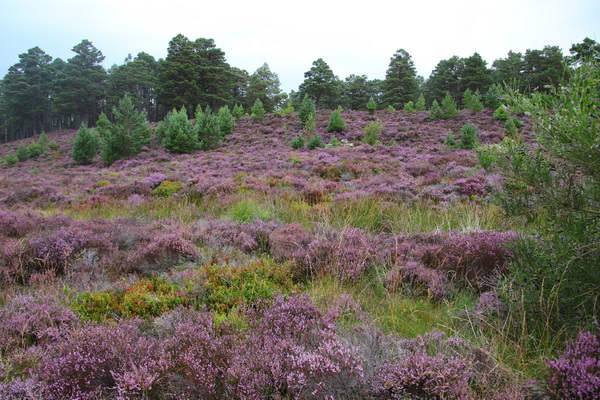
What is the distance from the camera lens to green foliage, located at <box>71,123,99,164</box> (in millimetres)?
23906

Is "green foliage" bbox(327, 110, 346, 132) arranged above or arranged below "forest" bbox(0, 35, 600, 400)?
above

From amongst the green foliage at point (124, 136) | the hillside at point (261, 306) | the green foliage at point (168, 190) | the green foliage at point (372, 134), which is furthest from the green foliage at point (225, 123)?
the hillside at point (261, 306)

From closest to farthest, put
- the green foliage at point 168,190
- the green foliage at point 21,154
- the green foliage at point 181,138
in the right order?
the green foliage at point 168,190
the green foliage at point 181,138
the green foliage at point 21,154

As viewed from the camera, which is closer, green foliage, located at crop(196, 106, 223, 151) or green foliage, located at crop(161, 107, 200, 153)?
green foliage, located at crop(161, 107, 200, 153)

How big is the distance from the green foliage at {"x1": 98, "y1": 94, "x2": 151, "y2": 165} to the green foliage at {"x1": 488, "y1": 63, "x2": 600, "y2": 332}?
26093 millimetres

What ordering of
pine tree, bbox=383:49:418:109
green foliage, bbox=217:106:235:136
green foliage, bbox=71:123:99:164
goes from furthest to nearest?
pine tree, bbox=383:49:418:109 → green foliage, bbox=217:106:235:136 → green foliage, bbox=71:123:99:164

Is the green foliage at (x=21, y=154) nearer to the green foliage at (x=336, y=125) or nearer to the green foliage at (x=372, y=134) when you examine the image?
the green foliage at (x=336, y=125)

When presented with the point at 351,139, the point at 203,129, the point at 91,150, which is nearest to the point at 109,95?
the point at 91,150

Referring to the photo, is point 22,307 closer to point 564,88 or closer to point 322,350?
point 322,350

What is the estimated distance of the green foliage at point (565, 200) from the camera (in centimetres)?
194

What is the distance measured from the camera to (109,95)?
167ft

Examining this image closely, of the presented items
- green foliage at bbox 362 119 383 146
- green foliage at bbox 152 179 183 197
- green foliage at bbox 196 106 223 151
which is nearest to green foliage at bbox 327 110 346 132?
green foliage at bbox 362 119 383 146

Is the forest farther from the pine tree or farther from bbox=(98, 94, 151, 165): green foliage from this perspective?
the pine tree

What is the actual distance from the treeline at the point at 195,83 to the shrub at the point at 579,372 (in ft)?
124
